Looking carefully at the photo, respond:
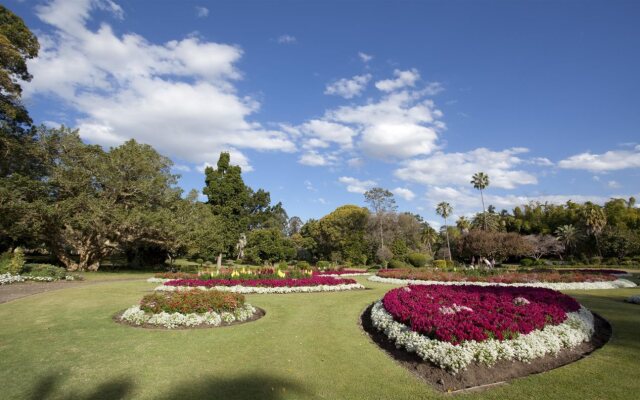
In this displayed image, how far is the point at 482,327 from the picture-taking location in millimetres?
7082

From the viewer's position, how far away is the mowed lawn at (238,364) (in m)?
5.44

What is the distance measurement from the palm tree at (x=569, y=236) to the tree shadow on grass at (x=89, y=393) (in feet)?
214

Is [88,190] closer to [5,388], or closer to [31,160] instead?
[31,160]

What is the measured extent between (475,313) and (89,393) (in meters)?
7.44

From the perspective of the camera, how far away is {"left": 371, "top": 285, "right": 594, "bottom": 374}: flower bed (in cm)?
646

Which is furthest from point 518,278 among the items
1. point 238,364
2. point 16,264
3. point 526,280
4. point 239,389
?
point 16,264

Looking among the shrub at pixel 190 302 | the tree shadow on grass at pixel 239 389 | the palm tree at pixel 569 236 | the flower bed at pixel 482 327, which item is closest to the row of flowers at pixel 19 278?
the shrub at pixel 190 302

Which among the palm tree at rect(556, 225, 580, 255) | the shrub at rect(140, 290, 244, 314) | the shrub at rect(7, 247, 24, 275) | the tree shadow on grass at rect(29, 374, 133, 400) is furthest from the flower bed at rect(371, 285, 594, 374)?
the palm tree at rect(556, 225, 580, 255)

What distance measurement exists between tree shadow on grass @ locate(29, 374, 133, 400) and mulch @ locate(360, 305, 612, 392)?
191 inches

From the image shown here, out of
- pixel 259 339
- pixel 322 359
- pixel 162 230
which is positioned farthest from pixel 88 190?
pixel 322 359

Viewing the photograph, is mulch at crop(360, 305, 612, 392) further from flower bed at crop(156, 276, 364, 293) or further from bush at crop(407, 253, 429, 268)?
bush at crop(407, 253, 429, 268)

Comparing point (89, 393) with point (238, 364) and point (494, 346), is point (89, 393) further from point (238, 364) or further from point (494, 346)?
point (494, 346)

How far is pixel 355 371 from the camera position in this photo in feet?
21.3

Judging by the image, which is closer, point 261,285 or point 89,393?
point 89,393
